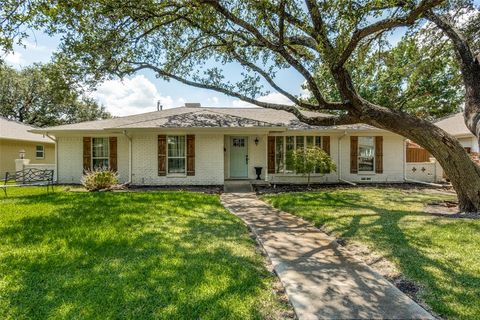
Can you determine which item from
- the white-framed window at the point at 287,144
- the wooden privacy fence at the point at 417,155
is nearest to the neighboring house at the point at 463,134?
the wooden privacy fence at the point at 417,155

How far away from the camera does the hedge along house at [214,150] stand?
514 inches

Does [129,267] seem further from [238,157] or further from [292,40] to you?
[238,157]

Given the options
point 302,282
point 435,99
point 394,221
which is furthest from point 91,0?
point 435,99

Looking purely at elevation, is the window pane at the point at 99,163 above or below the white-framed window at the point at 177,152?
below

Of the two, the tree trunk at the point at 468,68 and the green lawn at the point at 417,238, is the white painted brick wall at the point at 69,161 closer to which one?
the green lawn at the point at 417,238

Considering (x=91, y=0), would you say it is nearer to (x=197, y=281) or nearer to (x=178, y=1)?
(x=178, y=1)

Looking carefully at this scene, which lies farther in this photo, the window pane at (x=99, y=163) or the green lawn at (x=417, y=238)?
the window pane at (x=99, y=163)

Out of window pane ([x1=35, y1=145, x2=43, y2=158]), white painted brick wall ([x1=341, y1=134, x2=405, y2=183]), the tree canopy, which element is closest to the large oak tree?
white painted brick wall ([x1=341, y1=134, x2=405, y2=183])

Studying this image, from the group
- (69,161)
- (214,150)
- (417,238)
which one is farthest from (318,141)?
(69,161)

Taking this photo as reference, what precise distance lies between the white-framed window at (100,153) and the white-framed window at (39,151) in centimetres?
961

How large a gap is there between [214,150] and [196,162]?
0.99m

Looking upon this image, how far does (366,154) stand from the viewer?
14281mm

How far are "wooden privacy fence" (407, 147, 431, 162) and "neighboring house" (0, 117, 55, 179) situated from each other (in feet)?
71.0

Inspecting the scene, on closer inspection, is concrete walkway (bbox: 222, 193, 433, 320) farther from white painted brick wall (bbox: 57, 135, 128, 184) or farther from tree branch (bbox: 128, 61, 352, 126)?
white painted brick wall (bbox: 57, 135, 128, 184)
